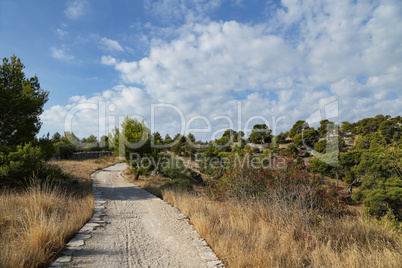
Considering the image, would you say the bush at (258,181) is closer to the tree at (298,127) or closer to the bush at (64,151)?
the bush at (64,151)

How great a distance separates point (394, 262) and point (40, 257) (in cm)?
512

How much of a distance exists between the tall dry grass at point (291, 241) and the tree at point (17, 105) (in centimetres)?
1030

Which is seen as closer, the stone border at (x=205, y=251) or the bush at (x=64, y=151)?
the stone border at (x=205, y=251)

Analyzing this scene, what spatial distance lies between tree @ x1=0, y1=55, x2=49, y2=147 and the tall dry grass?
10.3 metres

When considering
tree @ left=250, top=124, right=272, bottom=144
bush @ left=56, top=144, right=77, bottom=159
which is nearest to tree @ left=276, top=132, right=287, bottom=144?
tree @ left=250, top=124, right=272, bottom=144

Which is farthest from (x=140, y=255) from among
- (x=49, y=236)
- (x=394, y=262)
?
(x=394, y=262)

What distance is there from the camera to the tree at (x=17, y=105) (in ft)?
32.7

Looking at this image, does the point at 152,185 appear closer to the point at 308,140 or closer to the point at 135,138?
the point at 135,138

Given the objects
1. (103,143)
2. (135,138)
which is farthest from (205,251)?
(103,143)

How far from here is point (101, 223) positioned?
5.70 m

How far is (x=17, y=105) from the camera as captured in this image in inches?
397

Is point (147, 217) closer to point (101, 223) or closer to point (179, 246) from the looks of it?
point (101, 223)

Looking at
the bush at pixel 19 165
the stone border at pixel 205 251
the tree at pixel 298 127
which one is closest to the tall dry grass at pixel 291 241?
the stone border at pixel 205 251

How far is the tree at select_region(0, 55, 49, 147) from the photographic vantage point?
995cm
